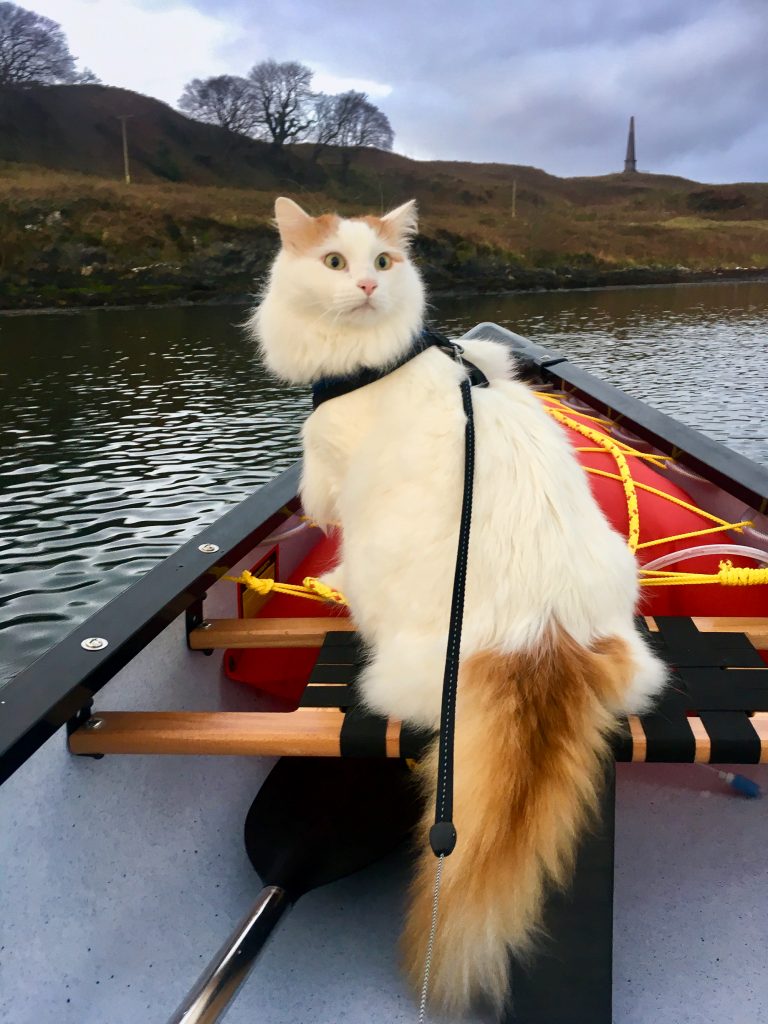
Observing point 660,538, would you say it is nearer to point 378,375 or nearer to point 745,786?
point 745,786

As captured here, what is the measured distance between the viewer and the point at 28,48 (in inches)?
1938

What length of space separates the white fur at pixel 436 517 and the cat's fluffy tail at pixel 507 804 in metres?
0.08

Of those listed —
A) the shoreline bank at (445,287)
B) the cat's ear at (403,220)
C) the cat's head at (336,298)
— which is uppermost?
the shoreline bank at (445,287)

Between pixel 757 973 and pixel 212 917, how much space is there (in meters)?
1.17

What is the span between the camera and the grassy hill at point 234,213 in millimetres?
25891

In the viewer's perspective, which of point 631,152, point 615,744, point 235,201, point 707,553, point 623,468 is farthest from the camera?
point 631,152

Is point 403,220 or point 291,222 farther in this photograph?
point 403,220

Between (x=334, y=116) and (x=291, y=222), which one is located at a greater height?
(x=334, y=116)

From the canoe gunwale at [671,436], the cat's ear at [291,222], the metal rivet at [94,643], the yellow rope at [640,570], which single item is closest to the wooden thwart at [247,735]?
the metal rivet at [94,643]

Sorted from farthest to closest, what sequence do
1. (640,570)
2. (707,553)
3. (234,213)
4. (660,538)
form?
(234,213) < (660,538) < (707,553) < (640,570)

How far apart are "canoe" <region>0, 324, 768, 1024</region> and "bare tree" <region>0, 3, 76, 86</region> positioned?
200 ft

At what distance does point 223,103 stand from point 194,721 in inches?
2632

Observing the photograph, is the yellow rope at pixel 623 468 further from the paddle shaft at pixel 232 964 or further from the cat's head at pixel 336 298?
the paddle shaft at pixel 232 964

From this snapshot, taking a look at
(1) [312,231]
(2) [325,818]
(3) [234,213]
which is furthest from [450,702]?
(3) [234,213]
